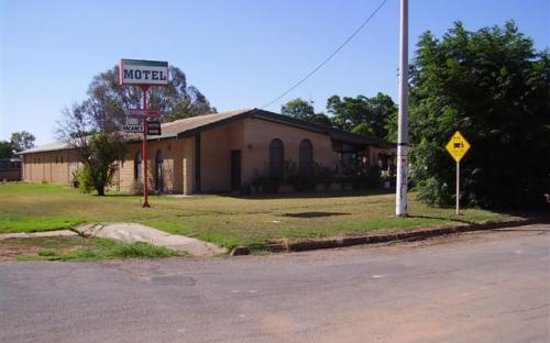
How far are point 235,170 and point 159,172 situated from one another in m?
4.62

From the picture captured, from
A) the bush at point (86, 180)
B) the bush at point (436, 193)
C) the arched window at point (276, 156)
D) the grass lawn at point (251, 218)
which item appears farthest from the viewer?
the bush at point (86, 180)

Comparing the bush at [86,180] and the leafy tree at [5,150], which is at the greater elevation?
the leafy tree at [5,150]

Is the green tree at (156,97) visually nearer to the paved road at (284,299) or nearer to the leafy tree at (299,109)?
the leafy tree at (299,109)

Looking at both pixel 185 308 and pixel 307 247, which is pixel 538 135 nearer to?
pixel 307 247

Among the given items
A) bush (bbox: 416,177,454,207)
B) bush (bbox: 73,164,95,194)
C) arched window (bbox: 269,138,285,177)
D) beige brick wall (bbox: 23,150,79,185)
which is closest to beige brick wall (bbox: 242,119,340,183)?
arched window (bbox: 269,138,285,177)

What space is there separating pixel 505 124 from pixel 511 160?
1.45 metres

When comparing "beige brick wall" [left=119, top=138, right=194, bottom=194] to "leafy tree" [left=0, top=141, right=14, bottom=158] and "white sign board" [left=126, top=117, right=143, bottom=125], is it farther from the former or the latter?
"leafy tree" [left=0, top=141, right=14, bottom=158]

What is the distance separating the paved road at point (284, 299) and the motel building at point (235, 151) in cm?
2084

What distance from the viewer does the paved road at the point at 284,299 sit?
6.42 meters

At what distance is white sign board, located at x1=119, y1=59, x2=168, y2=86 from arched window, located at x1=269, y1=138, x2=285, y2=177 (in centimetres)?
1031

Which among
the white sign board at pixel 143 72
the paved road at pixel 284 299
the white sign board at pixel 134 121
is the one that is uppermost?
the white sign board at pixel 143 72

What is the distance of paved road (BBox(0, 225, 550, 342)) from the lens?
6422mm

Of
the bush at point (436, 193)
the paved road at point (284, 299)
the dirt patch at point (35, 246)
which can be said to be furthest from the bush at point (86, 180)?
the paved road at point (284, 299)

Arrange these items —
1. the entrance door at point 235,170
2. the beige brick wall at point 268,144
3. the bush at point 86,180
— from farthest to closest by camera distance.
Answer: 1. the bush at point 86,180
2. the entrance door at point 235,170
3. the beige brick wall at point 268,144
